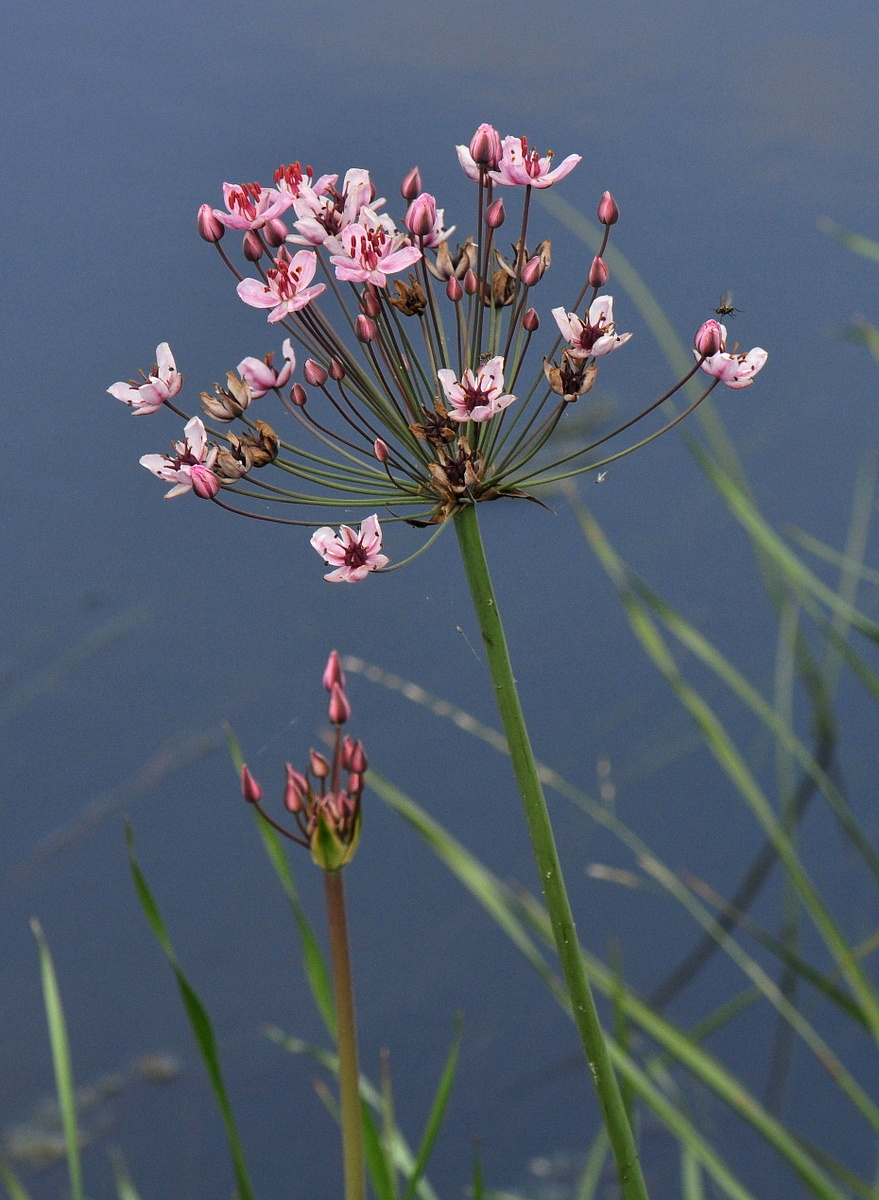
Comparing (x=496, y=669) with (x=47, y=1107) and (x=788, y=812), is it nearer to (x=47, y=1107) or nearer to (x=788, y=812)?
(x=788, y=812)

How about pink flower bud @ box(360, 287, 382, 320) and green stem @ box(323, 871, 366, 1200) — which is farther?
pink flower bud @ box(360, 287, 382, 320)

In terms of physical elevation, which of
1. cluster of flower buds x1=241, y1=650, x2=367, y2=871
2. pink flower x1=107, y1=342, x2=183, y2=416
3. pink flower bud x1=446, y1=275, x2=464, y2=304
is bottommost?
cluster of flower buds x1=241, y1=650, x2=367, y2=871

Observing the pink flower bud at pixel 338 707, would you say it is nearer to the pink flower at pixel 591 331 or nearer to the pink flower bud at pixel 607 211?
the pink flower at pixel 591 331

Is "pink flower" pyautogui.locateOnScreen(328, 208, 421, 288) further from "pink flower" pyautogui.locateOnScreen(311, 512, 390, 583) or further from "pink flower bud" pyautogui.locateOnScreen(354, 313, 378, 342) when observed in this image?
"pink flower" pyautogui.locateOnScreen(311, 512, 390, 583)

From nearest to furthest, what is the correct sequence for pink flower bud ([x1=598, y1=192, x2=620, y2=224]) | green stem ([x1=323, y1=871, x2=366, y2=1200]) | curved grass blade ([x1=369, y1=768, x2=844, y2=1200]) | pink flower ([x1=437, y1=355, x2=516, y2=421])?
green stem ([x1=323, y1=871, x2=366, y2=1200]) → pink flower ([x1=437, y1=355, x2=516, y2=421]) → pink flower bud ([x1=598, y1=192, x2=620, y2=224]) → curved grass blade ([x1=369, y1=768, x2=844, y2=1200])

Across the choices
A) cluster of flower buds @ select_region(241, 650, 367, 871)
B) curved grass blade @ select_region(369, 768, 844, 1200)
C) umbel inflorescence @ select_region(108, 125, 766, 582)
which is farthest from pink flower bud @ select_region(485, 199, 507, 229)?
curved grass blade @ select_region(369, 768, 844, 1200)

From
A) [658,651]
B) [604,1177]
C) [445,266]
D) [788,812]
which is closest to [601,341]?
[445,266]
